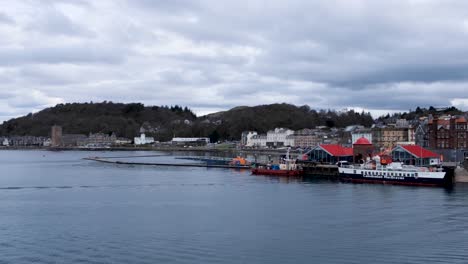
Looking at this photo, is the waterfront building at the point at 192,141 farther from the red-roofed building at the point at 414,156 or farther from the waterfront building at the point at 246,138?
the red-roofed building at the point at 414,156

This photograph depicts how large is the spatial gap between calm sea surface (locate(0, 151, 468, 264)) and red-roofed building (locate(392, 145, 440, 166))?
689 centimetres

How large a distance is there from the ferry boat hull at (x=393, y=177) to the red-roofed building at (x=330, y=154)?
9002 millimetres

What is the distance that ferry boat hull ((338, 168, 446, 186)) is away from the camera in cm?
4150

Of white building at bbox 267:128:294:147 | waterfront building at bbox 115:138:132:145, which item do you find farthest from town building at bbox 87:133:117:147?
white building at bbox 267:128:294:147

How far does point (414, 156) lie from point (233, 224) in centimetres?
2676

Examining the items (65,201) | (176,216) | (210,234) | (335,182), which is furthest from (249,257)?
(335,182)

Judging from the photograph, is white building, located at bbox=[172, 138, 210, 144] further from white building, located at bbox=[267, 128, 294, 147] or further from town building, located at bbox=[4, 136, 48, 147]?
town building, located at bbox=[4, 136, 48, 147]

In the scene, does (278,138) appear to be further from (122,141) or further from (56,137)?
(56,137)

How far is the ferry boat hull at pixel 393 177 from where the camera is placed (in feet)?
136

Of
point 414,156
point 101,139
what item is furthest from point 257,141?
point 414,156

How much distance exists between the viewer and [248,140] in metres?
134

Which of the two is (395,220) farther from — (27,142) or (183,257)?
(27,142)

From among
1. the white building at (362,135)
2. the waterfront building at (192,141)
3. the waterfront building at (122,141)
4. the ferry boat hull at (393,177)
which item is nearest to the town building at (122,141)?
the waterfront building at (122,141)

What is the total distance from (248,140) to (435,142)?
76.2 metres
